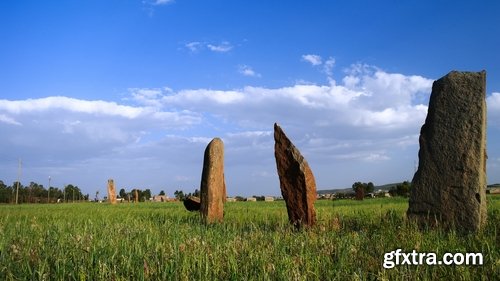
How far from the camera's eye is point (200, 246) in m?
6.25

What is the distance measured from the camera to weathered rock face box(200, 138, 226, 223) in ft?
44.2

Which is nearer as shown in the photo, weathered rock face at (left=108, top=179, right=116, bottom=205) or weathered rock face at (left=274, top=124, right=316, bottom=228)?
weathered rock face at (left=274, top=124, right=316, bottom=228)

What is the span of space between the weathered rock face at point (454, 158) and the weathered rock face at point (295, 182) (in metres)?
2.21

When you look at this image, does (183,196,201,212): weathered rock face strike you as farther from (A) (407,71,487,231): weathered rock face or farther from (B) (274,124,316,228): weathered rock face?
(A) (407,71,487,231): weathered rock face

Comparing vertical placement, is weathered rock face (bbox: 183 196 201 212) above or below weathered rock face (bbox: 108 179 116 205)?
below

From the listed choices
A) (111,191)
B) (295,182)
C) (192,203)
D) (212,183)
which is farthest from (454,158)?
(111,191)

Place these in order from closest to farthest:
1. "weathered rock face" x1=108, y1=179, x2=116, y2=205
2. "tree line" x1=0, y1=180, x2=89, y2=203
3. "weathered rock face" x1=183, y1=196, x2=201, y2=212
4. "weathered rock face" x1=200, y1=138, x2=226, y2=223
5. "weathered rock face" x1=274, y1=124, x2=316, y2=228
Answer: "weathered rock face" x1=274, y1=124, x2=316, y2=228 → "weathered rock face" x1=200, y1=138, x2=226, y2=223 → "weathered rock face" x1=183, y1=196, x2=201, y2=212 → "weathered rock face" x1=108, y1=179, x2=116, y2=205 → "tree line" x1=0, y1=180, x2=89, y2=203

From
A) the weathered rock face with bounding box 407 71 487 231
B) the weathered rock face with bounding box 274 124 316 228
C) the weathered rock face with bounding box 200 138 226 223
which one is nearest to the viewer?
the weathered rock face with bounding box 407 71 487 231

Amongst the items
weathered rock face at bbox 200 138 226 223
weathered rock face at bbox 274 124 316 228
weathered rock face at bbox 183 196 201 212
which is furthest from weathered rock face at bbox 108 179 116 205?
weathered rock face at bbox 274 124 316 228

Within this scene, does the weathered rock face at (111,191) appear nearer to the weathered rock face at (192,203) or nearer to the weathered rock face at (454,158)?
the weathered rock face at (192,203)

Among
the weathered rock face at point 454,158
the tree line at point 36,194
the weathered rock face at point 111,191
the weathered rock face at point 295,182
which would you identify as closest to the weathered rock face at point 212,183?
the weathered rock face at point 295,182

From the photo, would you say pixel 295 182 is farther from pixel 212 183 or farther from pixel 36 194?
pixel 36 194

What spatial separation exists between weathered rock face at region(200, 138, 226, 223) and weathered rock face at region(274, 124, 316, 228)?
297cm

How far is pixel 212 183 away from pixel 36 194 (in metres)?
66.5
